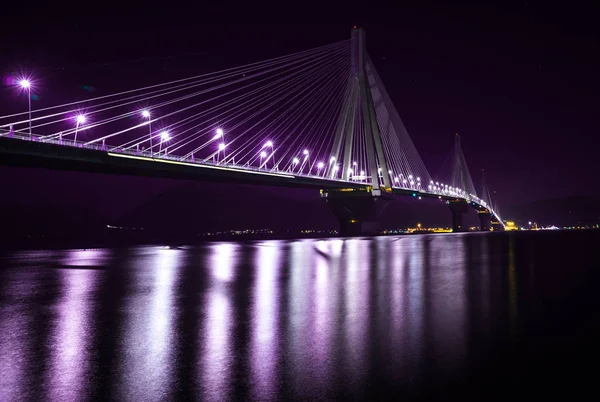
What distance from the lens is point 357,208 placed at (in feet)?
220

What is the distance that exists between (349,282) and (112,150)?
32847 millimetres

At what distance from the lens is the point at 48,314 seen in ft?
30.8

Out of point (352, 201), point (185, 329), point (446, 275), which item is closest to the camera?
point (185, 329)

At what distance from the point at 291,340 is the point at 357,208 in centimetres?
6081

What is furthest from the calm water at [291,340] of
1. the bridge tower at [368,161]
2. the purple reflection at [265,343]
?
the bridge tower at [368,161]

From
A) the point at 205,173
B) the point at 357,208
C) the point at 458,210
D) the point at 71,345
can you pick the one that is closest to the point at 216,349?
the point at 71,345

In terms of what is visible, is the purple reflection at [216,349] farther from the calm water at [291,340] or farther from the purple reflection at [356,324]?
the purple reflection at [356,324]

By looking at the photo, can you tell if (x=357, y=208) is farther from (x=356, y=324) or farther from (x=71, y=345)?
(x=71, y=345)

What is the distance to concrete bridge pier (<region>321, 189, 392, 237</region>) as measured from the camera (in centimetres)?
6575

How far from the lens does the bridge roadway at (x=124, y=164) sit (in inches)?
1384

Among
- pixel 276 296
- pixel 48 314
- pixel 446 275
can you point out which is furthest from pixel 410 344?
pixel 446 275

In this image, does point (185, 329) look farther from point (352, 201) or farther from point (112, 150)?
point (352, 201)

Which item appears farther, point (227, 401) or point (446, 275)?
point (446, 275)

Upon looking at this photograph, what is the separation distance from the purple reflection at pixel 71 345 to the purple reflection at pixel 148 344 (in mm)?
458
